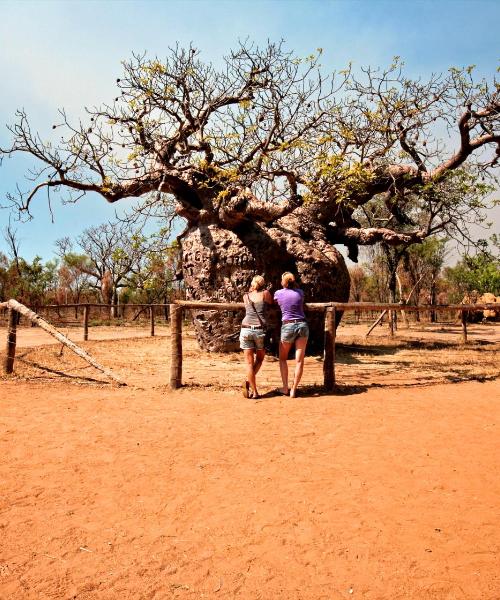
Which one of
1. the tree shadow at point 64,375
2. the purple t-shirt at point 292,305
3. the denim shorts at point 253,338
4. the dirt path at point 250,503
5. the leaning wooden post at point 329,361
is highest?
the purple t-shirt at point 292,305

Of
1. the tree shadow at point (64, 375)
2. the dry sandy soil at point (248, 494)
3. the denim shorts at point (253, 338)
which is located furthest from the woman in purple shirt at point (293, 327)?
the tree shadow at point (64, 375)

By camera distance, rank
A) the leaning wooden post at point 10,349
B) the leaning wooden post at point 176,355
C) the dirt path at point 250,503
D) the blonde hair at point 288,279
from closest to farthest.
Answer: the dirt path at point 250,503 → the blonde hair at point 288,279 → the leaning wooden post at point 176,355 → the leaning wooden post at point 10,349

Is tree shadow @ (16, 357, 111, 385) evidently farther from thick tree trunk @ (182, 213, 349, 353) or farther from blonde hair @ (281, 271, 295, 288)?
thick tree trunk @ (182, 213, 349, 353)

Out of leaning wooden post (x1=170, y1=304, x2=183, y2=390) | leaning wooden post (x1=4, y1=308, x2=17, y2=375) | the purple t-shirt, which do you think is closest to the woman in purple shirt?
the purple t-shirt

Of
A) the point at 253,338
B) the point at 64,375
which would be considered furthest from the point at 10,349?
the point at 253,338

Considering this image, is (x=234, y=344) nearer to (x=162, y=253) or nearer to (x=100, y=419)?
(x=162, y=253)

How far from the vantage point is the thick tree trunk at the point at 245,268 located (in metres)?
8.98

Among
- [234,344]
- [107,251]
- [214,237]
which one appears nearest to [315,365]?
[234,344]

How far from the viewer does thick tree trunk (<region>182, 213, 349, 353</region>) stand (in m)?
8.98

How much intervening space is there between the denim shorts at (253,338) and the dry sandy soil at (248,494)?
64cm

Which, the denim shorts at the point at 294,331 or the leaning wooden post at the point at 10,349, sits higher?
the denim shorts at the point at 294,331

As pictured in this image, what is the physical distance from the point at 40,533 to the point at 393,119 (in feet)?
30.1

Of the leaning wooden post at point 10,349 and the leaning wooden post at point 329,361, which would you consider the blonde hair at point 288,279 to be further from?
the leaning wooden post at point 10,349

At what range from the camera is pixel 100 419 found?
439cm
